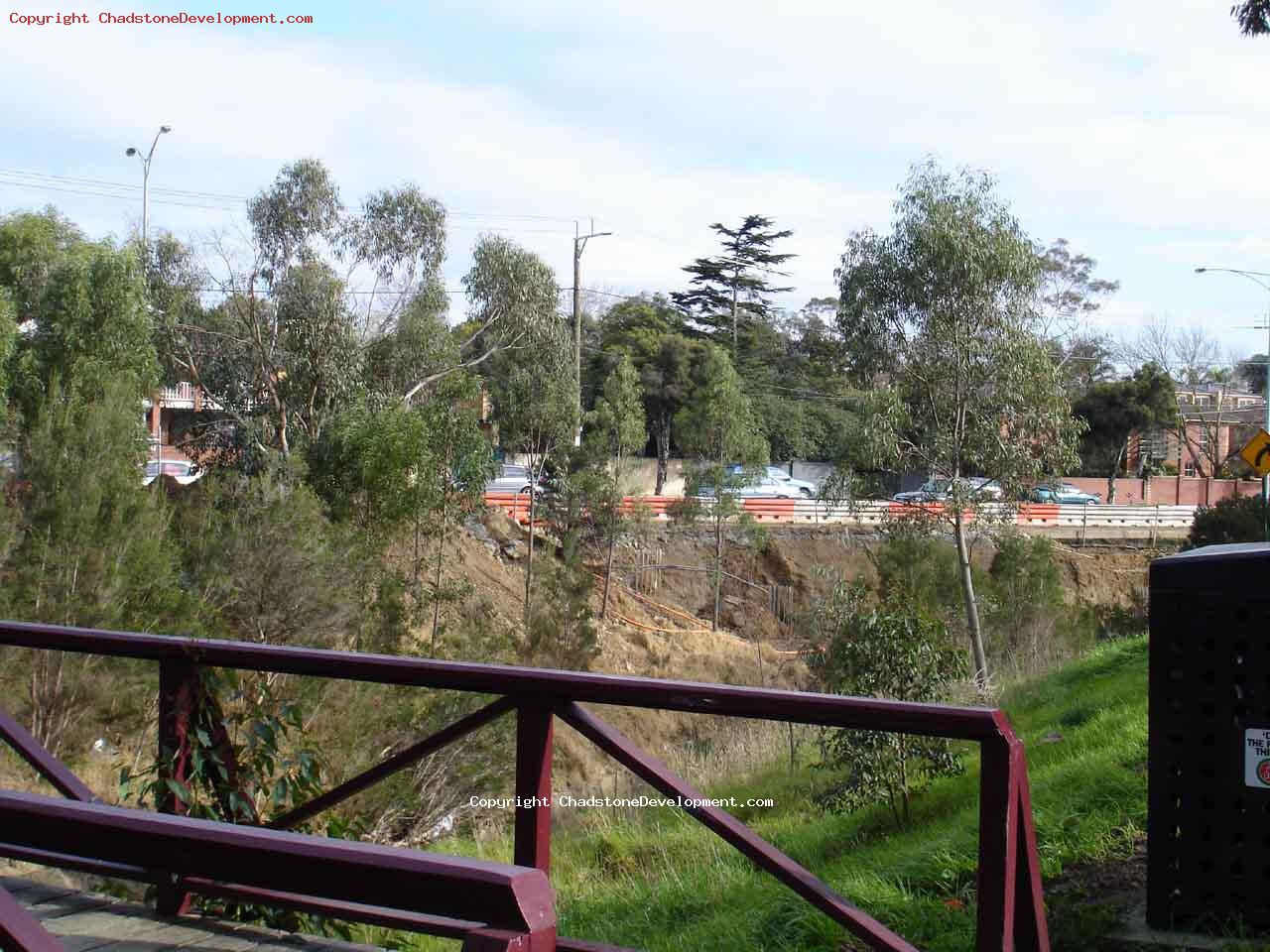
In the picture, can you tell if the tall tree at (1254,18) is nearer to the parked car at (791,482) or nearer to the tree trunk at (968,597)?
the tree trunk at (968,597)

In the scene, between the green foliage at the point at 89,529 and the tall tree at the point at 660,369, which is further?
the tall tree at the point at 660,369

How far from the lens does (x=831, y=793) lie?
28.6 feet

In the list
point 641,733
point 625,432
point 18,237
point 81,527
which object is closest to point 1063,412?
A: point 641,733

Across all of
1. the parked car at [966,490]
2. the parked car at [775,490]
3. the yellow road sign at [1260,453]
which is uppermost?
the yellow road sign at [1260,453]

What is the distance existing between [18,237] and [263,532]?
8.79 m

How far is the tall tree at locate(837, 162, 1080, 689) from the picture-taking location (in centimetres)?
2152

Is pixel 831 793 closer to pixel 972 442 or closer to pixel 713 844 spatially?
pixel 713 844

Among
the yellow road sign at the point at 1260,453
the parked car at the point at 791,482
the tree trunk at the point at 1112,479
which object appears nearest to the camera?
the yellow road sign at the point at 1260,453

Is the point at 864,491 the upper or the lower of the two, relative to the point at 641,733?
upper

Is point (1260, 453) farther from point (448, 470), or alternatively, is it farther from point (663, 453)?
point (663, 453)

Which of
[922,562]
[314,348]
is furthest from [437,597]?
[922,562]

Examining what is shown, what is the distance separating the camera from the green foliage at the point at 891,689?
8.25 m

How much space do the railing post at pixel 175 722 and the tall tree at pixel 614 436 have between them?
92.8ft

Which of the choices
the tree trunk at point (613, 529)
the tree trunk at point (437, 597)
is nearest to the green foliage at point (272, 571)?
the tree trunk at point (437, 597)
